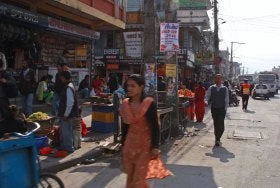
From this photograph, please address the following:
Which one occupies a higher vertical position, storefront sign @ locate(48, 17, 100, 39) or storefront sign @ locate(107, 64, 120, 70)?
storefront sign @ locate(48, 17, 100, 39)

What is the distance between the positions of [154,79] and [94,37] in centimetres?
979

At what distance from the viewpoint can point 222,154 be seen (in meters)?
11.1

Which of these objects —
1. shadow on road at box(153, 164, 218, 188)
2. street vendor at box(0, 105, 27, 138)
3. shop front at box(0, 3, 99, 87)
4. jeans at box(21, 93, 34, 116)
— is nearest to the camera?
street vendor at box(0, 105, 27, 138)

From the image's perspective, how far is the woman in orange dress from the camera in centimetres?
561

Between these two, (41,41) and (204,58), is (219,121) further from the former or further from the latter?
(204,58)

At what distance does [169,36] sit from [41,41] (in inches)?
268

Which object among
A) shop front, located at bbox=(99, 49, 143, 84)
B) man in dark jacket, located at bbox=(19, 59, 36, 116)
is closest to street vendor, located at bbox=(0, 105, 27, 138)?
man in dark jacket, located at bbox=(19, 59, 36, 116)

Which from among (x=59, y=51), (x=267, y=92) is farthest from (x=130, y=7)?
(x=59, y=51)

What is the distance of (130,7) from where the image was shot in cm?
3991

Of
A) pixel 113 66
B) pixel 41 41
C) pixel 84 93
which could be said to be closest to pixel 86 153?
pixel 41 41

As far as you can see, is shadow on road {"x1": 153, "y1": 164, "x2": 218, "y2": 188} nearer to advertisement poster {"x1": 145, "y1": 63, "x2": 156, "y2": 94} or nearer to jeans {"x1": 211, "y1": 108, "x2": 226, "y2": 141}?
jeans {"x1": 211, "y1": 108, "x2": 226, "y2": 141}

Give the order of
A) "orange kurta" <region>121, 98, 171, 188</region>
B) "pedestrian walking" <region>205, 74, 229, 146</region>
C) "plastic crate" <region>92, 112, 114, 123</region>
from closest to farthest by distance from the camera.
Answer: "orange kurta" <region>121, 98, 171, 188</region> → "pedestrian walking" <region>205, 74, 229, 146</region> → "plastic crate" <region>92, 112, 114, 123</region>

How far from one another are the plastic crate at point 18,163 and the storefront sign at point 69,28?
11722 mm

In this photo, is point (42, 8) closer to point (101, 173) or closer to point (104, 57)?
point (101, 173)
